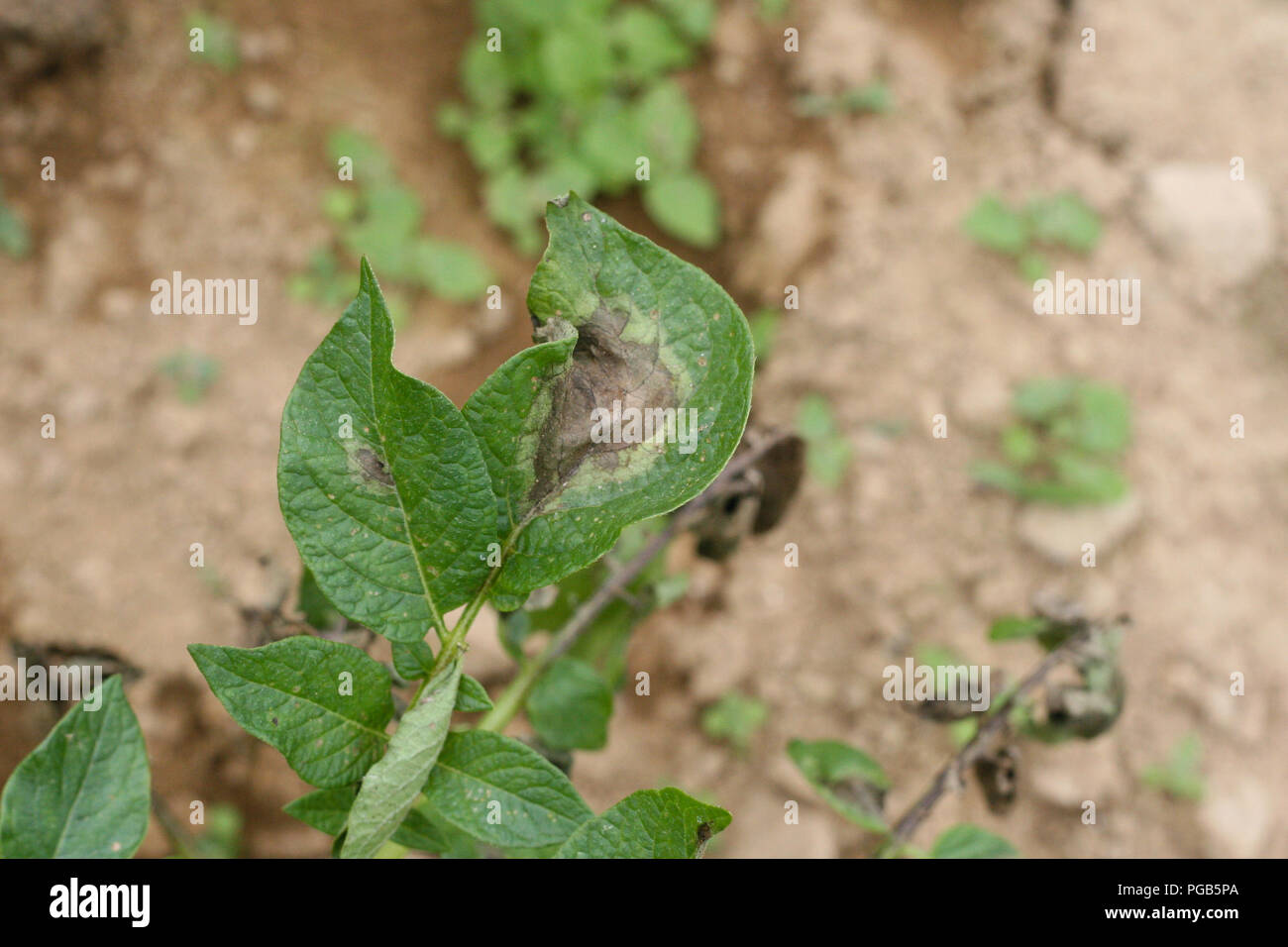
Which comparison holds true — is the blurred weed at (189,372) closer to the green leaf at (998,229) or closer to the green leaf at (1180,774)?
the green leaf at (998,229)

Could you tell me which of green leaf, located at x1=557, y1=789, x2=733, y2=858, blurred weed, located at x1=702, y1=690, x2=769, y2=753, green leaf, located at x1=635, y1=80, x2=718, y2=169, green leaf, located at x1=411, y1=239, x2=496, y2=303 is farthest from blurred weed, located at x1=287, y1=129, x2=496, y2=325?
green leaf, located at x1=557, y1=789, x2=733, y2=858

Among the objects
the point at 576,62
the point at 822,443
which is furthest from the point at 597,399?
the point at 576,62

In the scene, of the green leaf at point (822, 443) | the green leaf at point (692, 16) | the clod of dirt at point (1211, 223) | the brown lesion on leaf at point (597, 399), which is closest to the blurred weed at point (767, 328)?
the green leaf at point (822, 443)

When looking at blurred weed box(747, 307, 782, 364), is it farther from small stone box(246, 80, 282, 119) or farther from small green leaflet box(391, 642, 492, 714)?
small green leaflet box(391, 642, 492, 714)

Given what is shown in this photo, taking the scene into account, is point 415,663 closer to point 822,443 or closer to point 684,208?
point 822,443
